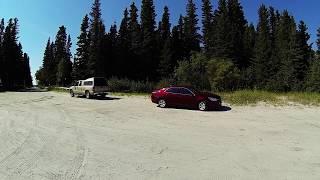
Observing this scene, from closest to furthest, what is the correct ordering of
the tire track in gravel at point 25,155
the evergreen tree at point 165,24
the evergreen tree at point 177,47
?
the tire track in gravel at point 25,155 < the evergreen tree at point 177,47 < the evergreen tree at point 165,24

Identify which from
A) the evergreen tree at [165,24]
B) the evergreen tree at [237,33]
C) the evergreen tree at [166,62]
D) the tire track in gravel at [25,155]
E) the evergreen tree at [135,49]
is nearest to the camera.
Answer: the tire track in gravel at [25,155]

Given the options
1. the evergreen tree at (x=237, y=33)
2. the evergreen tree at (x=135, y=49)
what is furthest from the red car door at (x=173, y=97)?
the evergreen tree at (x=135, y=49)

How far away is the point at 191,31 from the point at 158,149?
74.3 metres

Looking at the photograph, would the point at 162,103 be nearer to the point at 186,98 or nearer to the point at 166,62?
the point at 186,98

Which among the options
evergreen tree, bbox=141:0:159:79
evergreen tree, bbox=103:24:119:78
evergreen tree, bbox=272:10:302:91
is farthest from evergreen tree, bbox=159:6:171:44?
evergreen tree, bbox=272:10:302:91

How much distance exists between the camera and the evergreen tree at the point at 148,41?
2926 inches

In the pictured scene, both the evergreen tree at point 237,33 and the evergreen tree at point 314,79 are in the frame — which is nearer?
the evergreen tree at point 314,79

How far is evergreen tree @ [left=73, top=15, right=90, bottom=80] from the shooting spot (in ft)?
231

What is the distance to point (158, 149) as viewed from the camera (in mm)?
9555

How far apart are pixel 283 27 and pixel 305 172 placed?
76.4 m

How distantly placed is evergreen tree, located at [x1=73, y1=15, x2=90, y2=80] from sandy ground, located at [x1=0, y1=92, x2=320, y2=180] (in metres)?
55.8

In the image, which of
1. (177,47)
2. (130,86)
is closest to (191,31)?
(177,47)

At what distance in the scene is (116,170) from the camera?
7.38 metres

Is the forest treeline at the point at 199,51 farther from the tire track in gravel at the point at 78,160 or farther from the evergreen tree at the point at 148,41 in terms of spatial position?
the tire track in gravel at the point at 78,160
